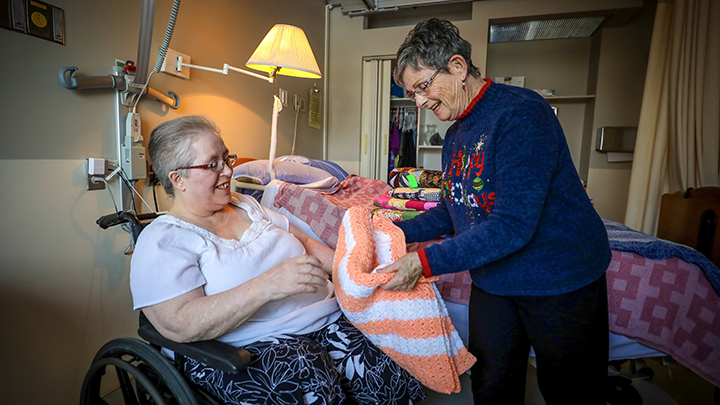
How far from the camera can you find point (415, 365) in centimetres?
107

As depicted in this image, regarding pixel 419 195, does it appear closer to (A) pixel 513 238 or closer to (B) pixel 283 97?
(A) pixel 513 238

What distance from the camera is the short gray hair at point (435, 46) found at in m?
0.95

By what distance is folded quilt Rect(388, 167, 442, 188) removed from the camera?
2279mm

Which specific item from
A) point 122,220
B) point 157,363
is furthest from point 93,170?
point 157,363

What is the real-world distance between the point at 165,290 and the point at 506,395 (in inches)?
37.5

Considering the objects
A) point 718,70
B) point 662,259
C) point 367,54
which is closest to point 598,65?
point 718,70

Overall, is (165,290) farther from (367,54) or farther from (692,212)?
(367,54)

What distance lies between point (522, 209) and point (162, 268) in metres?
0.89

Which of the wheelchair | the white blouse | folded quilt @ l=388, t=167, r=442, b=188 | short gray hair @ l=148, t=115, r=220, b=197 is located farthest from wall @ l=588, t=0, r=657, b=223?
the wheelchair

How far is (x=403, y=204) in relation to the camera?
1876mm

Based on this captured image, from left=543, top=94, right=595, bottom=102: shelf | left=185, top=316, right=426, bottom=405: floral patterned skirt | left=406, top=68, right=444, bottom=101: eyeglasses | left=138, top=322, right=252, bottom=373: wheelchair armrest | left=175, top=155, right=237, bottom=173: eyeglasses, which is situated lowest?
left=185, top=316, right=426, bottom=405: floral patterned skirt

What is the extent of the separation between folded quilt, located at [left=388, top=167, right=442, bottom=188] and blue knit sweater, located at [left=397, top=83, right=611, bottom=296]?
4.28ft

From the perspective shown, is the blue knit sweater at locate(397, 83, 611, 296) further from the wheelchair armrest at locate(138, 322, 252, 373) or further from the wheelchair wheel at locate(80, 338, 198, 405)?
the wheelchair wheel at locate(80, 338, 198, 405)

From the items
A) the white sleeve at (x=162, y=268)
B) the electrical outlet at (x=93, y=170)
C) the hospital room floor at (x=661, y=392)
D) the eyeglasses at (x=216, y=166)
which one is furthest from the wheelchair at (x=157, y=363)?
the hospital room floor at (x=661, y=392)
